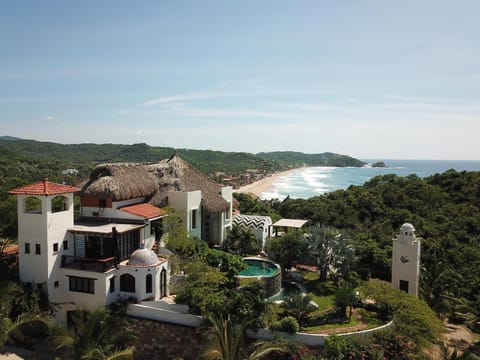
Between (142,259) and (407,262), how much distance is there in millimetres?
16113

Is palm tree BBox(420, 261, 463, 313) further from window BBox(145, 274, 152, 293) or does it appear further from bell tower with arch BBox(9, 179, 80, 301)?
bell tower with arch BBox(9, 179, 80, 301)

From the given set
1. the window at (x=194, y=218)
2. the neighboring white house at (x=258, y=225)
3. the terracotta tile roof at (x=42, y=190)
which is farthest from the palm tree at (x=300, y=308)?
the terracotta tile roof at (x=42, y=190)

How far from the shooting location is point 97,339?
1575 cm

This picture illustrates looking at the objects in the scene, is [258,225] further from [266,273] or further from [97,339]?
[97,339]

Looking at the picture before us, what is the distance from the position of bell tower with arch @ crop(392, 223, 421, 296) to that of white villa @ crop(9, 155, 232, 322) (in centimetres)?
1370

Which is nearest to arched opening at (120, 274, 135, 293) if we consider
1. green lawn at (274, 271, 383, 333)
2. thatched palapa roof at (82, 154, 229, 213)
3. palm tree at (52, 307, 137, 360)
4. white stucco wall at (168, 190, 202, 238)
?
palm tree at (52, 307, 137, 360)

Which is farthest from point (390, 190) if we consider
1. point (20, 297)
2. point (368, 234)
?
point (20, 297)

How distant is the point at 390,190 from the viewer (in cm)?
4738

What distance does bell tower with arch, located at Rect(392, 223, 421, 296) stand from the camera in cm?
2348

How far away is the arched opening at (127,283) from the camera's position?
19188mm

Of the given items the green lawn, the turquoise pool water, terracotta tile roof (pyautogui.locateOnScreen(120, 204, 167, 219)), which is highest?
terracotta tile roof (pyautogui.locateOnScreen(120, 204, 167, 219))

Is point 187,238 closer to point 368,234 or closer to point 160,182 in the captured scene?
point 160,182

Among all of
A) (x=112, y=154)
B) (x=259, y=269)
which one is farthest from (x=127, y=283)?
(x=112, y=154)

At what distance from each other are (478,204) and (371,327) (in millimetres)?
28735
